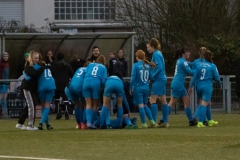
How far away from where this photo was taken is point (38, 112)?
28531mm

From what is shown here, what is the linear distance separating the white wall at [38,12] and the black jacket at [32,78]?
30823 millimetres

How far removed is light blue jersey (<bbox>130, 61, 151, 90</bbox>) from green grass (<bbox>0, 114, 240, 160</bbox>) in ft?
4.17

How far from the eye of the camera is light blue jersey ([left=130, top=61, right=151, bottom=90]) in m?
21.2

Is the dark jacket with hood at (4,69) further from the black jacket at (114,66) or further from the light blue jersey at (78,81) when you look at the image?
the light blue jersey at (78,81)

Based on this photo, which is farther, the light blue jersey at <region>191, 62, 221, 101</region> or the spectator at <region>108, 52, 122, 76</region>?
the spectator at <region>108, 52, 122, 76</region>

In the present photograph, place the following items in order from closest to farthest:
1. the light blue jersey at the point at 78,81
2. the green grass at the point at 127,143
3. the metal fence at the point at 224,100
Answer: the green grass at the point at 127,143, the light blue jersey at the point at 78,81, the metal fence at the point at 224,100

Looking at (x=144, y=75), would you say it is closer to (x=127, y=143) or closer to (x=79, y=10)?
(x=127, y=143)

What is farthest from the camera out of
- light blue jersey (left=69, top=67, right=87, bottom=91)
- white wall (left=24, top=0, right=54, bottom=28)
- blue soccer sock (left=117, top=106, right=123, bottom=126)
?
white wall (left=24, top=0, right=54, bottom=28)

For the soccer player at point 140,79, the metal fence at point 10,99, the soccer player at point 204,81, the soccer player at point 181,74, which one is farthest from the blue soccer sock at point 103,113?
the metal fence at point 10,99

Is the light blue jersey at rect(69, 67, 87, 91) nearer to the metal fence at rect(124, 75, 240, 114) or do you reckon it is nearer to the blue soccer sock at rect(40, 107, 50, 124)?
the blue soccer sock at rect(40, 107, 50, 124)

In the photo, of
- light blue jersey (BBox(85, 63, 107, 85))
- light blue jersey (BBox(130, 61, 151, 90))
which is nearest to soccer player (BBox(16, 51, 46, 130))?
light blue jersey (BBox(85, 63, 107, 85))

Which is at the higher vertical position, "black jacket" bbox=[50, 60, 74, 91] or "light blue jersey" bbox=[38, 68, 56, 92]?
"black jacket" bbox=[50, 60, 74, 91]

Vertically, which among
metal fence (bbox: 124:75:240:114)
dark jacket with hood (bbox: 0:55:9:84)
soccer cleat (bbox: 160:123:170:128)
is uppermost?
dark jacket with hood (bbox: 0:55:9:84)

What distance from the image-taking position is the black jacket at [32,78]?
67.8 ft
